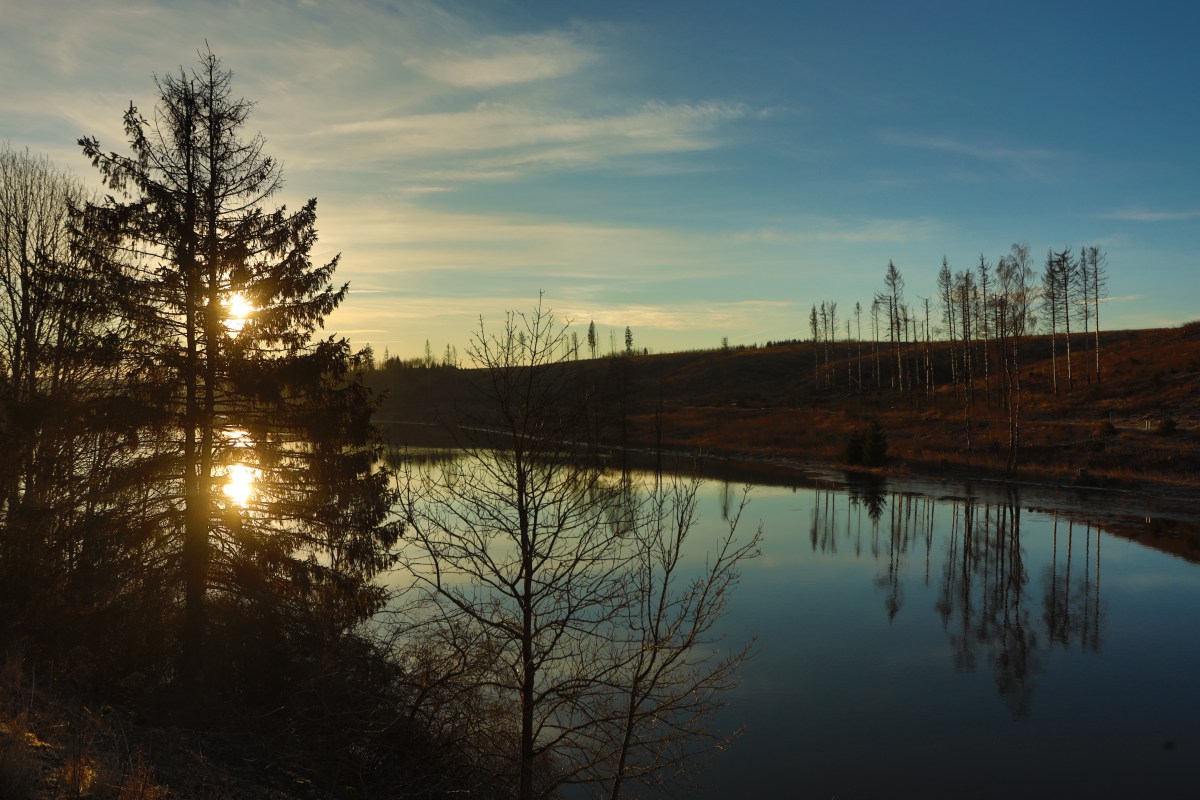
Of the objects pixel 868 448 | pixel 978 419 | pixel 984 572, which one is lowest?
pixel 984 572

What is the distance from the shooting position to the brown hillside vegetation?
4231cm

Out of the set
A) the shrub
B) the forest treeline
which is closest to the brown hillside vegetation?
the shrub

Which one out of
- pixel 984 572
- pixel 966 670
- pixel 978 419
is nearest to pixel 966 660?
pixel 966 670

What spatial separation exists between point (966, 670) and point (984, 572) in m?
9.52

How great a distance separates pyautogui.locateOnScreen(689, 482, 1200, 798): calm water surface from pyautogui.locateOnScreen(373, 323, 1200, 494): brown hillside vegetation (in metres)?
6.73

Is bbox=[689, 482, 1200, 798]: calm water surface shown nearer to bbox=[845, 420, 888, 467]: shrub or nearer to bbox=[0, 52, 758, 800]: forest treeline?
bbox=[0, 52, 758, 800]: forest treeline

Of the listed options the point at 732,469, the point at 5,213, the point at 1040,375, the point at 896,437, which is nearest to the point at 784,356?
the point at 1040,375

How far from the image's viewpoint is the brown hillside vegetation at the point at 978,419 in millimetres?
42312

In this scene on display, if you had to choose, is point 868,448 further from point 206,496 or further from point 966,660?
point 206,496

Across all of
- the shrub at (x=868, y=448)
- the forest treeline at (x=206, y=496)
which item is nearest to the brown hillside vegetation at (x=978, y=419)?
the shrub at (x=868, y=448)

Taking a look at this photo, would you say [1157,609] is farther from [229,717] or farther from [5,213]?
[5,213]

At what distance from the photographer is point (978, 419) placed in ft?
192

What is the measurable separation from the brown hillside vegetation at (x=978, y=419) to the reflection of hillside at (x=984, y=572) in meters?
8.44

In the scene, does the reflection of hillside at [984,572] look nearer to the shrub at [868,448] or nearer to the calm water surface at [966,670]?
the calm water surface at [966,670]
